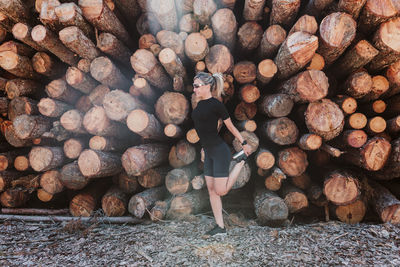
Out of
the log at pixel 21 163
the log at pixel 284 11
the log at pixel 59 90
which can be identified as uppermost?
the log at pixel 284 11

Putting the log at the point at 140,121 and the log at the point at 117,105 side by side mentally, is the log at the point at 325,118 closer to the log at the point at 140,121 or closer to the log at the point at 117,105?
the log at the point at 140,121

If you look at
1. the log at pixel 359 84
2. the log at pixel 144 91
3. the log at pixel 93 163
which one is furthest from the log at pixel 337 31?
the log at pixel 93 163

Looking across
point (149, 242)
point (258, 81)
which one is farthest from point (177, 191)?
point (258, 81)

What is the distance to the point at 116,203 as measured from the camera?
3.39 m

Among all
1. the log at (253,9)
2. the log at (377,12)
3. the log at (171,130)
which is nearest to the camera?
the log at (377,12)

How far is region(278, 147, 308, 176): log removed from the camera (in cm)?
296

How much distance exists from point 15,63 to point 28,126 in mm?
876

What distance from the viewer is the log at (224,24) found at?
→ 9.30ft

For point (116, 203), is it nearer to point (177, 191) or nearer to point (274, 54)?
point (177, 191)

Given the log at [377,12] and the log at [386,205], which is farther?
the log at [386,205]

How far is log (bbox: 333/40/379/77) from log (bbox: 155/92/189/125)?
2020 mm

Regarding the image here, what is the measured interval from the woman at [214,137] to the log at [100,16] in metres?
1.36

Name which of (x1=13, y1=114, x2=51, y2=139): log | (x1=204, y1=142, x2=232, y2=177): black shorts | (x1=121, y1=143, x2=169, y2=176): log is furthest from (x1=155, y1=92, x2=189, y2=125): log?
(x1=13, y1=114, x2=51, y2=139): log

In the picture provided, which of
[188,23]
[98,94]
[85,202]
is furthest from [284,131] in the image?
[85,202]
